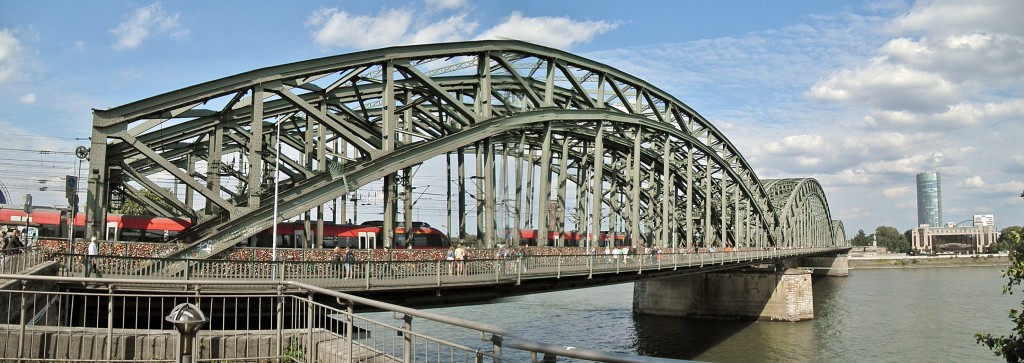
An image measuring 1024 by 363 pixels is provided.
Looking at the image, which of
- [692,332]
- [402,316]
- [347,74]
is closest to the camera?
[402,316]

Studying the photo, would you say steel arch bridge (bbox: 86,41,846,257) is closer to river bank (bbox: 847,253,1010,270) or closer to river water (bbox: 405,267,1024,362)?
river water (bbox: 405,267,1024,362)

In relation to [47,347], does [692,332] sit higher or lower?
lower

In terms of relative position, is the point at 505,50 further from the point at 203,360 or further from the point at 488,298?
the point at 203,360

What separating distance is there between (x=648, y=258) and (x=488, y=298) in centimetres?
1332

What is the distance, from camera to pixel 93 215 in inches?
1039

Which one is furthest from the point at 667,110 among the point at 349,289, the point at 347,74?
the point at 349,289

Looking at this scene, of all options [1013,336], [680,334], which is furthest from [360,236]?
[1013,336]

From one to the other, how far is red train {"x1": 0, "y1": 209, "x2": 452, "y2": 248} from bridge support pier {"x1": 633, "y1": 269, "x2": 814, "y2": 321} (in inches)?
960

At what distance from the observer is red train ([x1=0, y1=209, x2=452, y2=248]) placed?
132 ft

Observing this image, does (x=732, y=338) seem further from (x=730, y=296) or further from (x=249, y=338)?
(x=249, y=338)

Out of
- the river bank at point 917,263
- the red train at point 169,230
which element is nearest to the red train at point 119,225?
the red train at point 169,230

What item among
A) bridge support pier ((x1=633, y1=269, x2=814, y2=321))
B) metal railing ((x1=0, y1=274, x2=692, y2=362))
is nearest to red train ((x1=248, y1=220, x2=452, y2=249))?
bridge support pier ((x1=633, y1=269, x2=814, y2=321))

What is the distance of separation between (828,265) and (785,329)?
86.4m

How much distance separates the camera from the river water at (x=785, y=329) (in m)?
43.4
